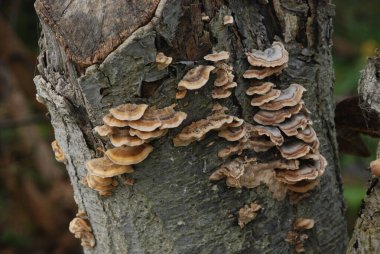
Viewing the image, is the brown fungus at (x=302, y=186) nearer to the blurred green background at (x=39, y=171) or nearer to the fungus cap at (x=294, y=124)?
the fungus cap at (x=294, y=124)

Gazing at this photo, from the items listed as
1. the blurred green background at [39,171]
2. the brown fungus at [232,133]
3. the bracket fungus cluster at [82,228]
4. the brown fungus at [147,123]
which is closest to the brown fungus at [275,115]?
the brown fungus at [232,133]

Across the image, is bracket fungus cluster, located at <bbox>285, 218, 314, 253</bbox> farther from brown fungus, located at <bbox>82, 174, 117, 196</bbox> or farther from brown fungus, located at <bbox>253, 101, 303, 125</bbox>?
brown fungus, located at <bbox>82, 174, 117, 196</bbox>

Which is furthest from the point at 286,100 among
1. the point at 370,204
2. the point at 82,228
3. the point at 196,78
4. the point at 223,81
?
the point at 82,228

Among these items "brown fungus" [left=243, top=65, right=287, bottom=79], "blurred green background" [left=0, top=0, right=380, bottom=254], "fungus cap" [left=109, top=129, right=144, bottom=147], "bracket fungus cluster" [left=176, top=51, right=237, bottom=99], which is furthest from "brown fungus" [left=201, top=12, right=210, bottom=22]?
"blurred green background" [left=0, top=0, right=380, bottom=254]

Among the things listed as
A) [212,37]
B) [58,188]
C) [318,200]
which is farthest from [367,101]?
[58,188]

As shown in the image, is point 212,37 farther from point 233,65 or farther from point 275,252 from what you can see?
point 275,252

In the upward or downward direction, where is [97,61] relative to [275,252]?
upward
